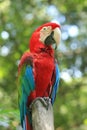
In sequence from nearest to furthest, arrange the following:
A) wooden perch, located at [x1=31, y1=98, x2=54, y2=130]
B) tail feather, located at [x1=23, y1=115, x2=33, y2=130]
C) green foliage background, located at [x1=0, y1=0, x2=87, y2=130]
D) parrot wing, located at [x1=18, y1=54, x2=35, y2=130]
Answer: wooden perch, located at [x1=31, y1=98, x2=54, y2=130] → tail feather, located at [x1=23, y1=115, x2=33, y2=130] → parrot wing, located at [x1=18, y1=54, x2=35, y2=130] → green foliage background, located at [x1=0, y1=0, x2=87, y2=130]

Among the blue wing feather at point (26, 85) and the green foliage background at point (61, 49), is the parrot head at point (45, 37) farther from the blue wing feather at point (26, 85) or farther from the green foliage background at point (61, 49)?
the green foliage background at point (61, 49)

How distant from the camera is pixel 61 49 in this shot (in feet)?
25.4

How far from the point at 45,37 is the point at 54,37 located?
8cm

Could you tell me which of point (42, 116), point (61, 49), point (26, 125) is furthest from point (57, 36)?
point (61, 49)

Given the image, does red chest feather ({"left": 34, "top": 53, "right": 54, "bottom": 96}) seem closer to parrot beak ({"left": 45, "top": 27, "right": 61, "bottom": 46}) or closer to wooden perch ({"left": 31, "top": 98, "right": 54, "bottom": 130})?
parrot beak ({"left": 45, "top": 27, "right": 61, "bottom": 46})

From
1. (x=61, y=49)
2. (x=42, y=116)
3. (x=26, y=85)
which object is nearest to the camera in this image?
(x=42, y=116)

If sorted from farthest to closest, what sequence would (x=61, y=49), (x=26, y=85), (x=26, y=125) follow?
1. (x=61, y=49)
2. (x=26, y=85)
3. (x=26, y=125)

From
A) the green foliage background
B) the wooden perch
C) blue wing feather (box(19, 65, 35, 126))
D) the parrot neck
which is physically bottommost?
the wooden perch

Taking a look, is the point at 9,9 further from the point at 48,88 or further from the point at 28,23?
the point at 48,88

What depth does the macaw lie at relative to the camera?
10.4ft

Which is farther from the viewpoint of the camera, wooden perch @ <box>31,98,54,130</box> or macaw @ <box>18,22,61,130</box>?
macaw @ <box>18,22,61,130</box>

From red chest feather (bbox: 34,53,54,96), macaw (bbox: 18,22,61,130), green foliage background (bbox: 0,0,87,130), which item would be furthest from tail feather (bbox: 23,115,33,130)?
green foliage background (bbox: 0,0,87,130)

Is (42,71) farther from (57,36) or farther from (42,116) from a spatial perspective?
(42,116)

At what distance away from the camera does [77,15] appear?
7.72 m
